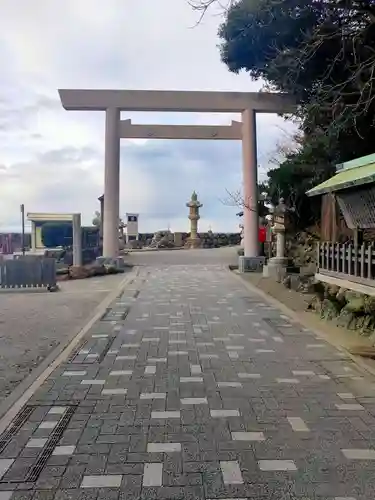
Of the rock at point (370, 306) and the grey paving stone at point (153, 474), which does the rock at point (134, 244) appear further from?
the grey paving stone at point (153, 474)

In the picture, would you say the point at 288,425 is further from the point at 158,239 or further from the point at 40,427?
the point at 158,239

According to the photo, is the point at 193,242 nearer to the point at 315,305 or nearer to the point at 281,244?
the point at 281,244

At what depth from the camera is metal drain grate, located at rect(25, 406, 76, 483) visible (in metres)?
3.73

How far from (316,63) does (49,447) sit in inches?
439

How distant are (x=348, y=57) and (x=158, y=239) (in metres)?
35.4

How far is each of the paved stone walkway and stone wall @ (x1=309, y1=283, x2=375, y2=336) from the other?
1.13m

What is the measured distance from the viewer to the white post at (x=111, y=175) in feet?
70.9

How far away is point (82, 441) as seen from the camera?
170 inches

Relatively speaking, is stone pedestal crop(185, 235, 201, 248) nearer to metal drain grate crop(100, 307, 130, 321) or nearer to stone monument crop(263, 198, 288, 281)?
stone monument crop(263, 198, 288, 281)

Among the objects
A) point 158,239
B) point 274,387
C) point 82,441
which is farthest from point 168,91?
point 158,239

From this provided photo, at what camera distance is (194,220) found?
4675cm

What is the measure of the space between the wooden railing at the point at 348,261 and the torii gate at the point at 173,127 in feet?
41.0

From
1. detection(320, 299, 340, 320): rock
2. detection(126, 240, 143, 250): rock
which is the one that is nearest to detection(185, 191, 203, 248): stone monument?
detection(126, 240, 143, 250): rock

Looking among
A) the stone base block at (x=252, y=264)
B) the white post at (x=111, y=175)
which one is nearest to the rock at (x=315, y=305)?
the stone base block at (x=252, y=264)
